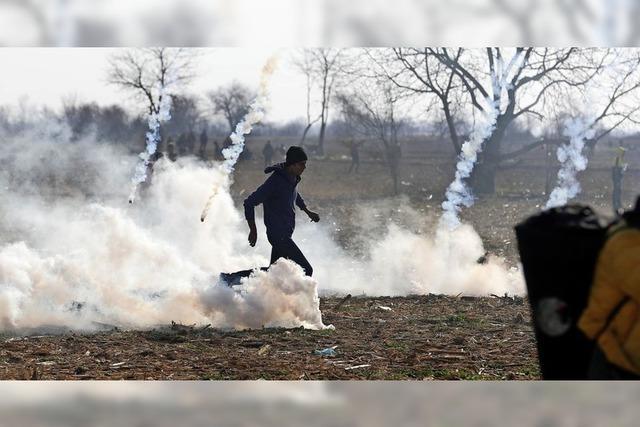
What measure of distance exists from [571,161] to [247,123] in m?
3.43

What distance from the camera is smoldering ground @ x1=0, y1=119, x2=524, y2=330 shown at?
31.3ft

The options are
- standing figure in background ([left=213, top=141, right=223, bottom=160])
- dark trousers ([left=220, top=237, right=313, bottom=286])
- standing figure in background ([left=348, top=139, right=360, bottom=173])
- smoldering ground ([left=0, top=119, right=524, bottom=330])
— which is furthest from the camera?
standing figure in background ([left=348, top=139, right=360, bottom=173])

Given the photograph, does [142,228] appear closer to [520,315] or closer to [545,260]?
[520,315]

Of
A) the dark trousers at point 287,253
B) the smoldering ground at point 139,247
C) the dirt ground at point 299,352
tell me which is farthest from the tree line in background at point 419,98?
the dirt ground at point 299,352

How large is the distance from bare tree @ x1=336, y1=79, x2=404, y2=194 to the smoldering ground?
1.02 meters

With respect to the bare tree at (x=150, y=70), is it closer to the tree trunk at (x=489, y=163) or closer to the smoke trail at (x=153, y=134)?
the smoke trail at (x=153, y=134)

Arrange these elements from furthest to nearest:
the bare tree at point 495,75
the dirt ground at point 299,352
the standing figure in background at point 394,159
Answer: the standing figure in background at point 394,159 → the bare tree at point 495,75 → the dirt ground at point 299,352

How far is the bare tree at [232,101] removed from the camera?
10.0m

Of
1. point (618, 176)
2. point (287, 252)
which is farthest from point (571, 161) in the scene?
point (287, 252)

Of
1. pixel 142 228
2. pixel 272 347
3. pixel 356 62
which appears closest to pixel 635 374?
pixel 272 347

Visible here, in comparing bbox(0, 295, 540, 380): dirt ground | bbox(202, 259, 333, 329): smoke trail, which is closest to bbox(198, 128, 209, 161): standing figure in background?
bbox(202, 259, 333, 329): smoke trail

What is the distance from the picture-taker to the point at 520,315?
9.30m

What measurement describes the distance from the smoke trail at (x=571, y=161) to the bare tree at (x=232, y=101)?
331 centimetres

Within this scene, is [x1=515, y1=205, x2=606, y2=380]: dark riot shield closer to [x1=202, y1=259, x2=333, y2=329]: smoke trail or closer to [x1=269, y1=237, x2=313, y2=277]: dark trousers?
[x1=202, y1=259, x2=333, y2=329]: smoke trail
